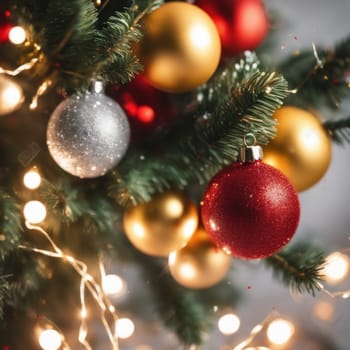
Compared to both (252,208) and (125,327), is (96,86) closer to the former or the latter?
(252,208)

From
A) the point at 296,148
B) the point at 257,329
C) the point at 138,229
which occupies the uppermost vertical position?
the point at 296,148

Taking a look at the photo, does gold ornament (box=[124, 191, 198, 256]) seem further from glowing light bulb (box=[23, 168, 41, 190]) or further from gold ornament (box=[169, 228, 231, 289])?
glowing light bulb (box=[23, 168, 41, 190])

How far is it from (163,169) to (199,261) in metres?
0.15

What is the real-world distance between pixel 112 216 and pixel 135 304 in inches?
10.7

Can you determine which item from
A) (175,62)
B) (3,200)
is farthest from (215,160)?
(3,200)

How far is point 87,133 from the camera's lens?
603mm

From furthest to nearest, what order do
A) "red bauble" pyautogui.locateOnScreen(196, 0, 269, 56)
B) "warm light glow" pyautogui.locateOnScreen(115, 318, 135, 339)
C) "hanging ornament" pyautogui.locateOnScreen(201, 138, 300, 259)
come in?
"warm light glow" pyautogui.locateOnScreen(115, 318, 135, 339)
"red bauble" pyautogui.locateOnScreen(196, 0, 269, 56)
"hanging ornament" pyautogui.locateOnScreen(201, 138, 300, 259)

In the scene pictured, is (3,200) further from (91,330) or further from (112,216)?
(91,330)

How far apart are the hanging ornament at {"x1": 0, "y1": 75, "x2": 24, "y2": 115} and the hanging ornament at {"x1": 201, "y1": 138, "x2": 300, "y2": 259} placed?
0.30 meters

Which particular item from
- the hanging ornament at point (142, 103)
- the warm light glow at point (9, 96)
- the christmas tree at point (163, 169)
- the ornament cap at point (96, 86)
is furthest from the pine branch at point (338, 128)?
the warm light glow at point (9, 96)

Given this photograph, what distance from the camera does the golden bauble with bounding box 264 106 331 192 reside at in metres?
0.66

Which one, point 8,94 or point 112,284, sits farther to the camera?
point 112,284

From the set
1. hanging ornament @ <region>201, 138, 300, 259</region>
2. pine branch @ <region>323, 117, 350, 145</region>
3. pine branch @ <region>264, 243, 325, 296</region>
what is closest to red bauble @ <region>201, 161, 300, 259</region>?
hanging ornament @ <region>201, 138, 300, 259</region>

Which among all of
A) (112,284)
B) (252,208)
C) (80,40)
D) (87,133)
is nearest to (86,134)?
(87,133)
